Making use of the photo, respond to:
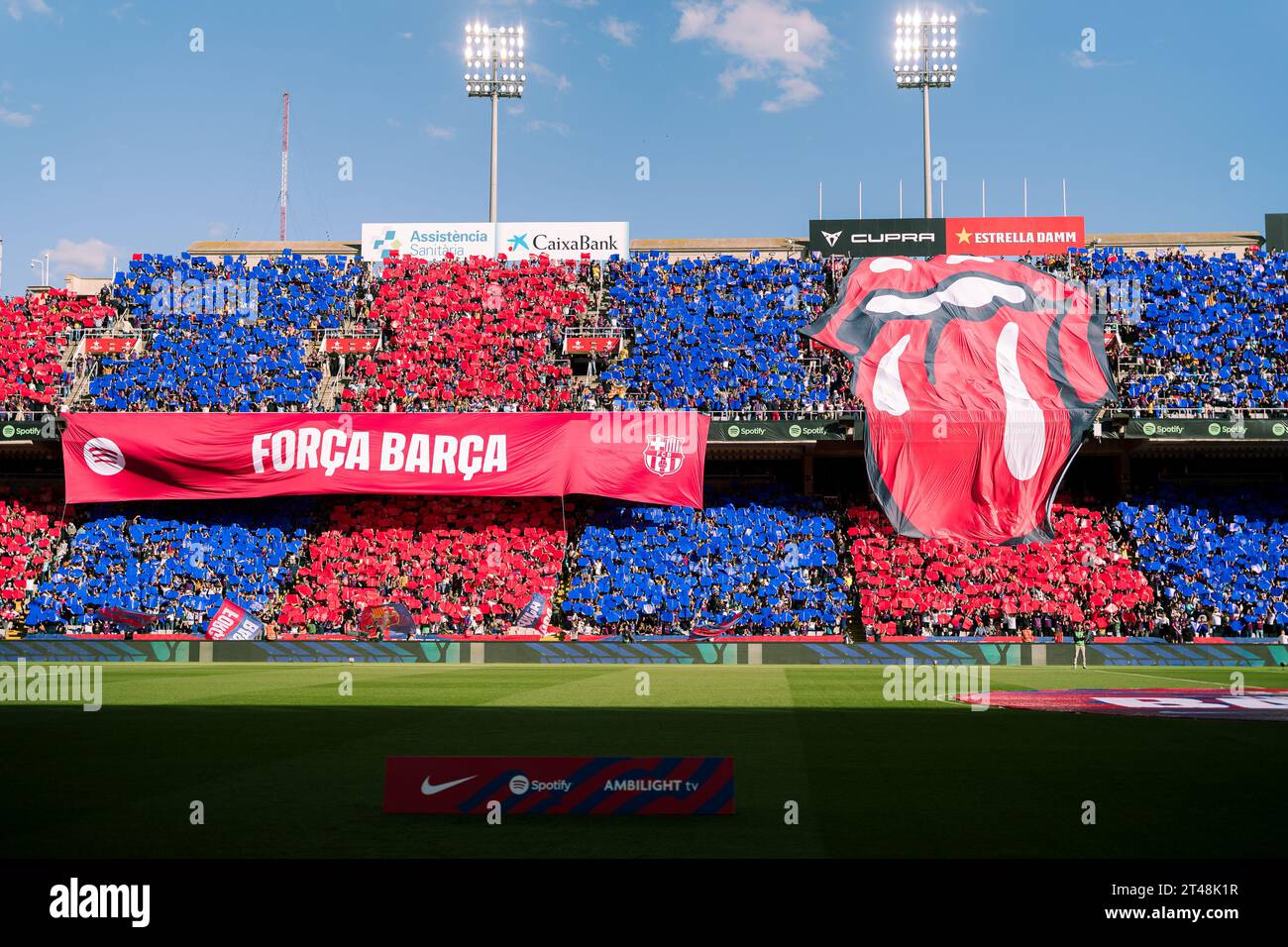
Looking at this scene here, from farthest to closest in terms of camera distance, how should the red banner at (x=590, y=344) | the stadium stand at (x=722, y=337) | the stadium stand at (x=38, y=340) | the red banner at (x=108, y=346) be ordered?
1. the red banner at (x=108, y=346)
2. the red banner at (x=590, y=344)
3. the stadium stand at (x=38, y=340)
4. the stadium stand at (x=722, y=337)

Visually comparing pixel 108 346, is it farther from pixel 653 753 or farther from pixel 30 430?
pixel 653 753

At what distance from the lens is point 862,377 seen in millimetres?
41531

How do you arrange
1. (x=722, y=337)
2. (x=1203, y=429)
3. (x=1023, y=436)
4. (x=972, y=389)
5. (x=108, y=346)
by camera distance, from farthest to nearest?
(x=108, y=346)
(x=722, y=337)
(x=972, y=389)
(x=1023, y=436)
(x=1203, y=429)

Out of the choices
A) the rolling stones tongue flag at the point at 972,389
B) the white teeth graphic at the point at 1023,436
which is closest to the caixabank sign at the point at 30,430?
the rolling stones tongue flag at the point at 972,389

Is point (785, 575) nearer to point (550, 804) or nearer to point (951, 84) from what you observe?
point (951, 84)

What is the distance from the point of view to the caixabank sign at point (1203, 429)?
38.9 meters

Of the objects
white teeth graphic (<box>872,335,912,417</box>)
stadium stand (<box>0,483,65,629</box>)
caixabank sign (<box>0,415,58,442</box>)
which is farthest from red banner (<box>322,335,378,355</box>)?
white teeth graphic (<box>872,335,912,417</box>)

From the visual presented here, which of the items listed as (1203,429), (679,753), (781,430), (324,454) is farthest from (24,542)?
(1203,429)

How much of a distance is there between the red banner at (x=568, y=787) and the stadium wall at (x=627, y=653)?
1047 inches

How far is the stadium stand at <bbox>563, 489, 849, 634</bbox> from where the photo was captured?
39375mm

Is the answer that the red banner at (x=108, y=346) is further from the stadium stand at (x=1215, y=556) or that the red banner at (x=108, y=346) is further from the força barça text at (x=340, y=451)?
the stadium stand at (x=1215, y=556)

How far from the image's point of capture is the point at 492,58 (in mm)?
56094

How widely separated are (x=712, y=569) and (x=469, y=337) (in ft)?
50.7
